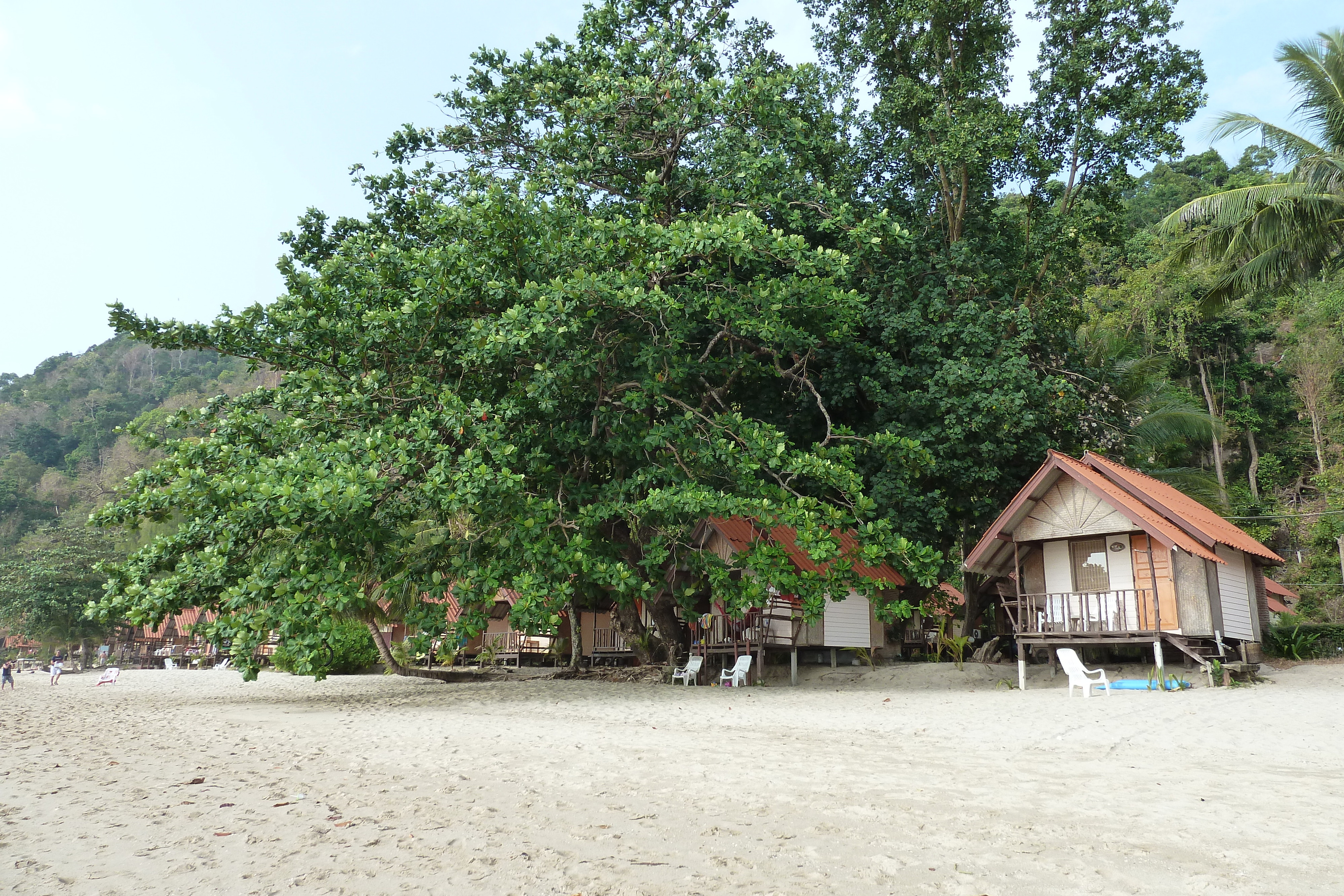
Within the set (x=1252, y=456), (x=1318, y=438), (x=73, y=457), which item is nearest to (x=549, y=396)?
(x=1318, y=438)

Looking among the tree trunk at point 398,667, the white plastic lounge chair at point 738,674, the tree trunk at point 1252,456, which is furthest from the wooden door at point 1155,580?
the tree trunk at point 1252,456

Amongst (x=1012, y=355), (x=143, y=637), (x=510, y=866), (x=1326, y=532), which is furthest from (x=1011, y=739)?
(x=143, y=637)

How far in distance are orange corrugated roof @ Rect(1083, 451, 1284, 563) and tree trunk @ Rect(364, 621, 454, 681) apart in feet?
54.2

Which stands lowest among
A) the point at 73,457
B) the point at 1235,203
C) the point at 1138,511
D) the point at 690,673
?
the point at 690,673

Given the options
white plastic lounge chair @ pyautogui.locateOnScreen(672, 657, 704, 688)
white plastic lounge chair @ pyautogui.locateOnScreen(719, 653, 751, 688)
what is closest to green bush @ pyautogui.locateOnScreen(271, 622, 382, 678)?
white plastic lounge chair @ pyautogui.locateOnScreen(672, 657, 704, 688)

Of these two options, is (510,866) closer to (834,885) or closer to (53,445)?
(834,885)

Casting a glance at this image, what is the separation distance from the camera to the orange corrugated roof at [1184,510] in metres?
15.1

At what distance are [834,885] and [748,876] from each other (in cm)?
43

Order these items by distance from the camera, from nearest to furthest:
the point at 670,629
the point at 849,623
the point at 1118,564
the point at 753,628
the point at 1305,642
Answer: the point at 1118,564 → the point at 753,628 → the point at 670,629 → the point at 849,623 → the point at 1305,642

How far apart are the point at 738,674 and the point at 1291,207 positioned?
13916 mm

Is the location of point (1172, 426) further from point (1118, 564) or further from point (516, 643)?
point (516, 643)

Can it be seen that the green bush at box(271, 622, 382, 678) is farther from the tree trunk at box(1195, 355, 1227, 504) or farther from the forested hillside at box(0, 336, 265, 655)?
the tree trunk at box(1195, 355, 1227, 504)

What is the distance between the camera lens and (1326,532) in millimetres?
24844

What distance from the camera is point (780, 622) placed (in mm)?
18672
